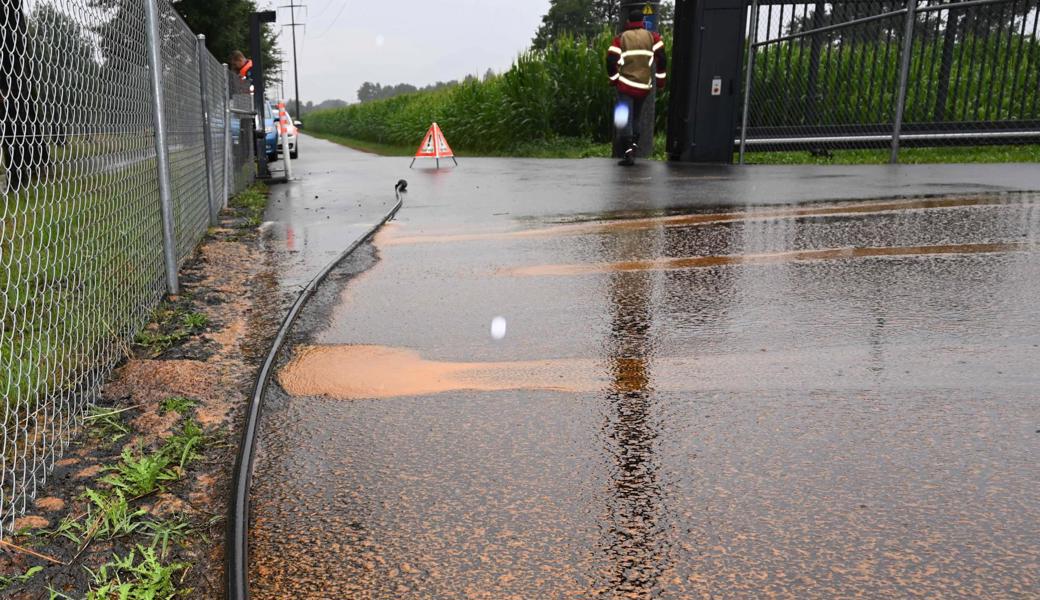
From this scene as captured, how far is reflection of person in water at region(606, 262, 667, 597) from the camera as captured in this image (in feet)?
6.26

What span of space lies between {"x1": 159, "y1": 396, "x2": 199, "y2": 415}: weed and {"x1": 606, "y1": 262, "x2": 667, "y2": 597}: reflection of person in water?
4.86ft

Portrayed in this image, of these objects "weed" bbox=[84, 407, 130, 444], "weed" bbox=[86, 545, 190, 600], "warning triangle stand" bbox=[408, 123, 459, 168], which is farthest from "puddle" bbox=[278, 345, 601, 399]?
"warning triangle stand" bbox=[408, 123, 459, 168]

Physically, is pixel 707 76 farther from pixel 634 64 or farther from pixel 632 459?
pixel 632 459

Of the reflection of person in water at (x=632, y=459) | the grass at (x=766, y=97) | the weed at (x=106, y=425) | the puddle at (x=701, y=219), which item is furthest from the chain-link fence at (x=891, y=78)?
the weed at (x=106, y=425)

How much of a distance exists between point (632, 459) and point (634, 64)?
11642mm

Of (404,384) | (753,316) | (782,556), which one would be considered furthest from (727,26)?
(782,556)

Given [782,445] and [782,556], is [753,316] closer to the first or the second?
[782,445]

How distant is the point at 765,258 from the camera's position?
17.6ft

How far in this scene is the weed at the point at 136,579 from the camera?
5.91 ft

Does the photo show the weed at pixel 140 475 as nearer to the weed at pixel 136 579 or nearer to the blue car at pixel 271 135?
the weed at pixel 136 579

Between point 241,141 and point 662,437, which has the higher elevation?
point 241,141

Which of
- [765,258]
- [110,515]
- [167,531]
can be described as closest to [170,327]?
[110,515]

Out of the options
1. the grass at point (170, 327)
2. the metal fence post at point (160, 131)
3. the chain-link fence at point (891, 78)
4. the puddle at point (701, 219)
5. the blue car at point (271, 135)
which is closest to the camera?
the grass at point (170, 327)

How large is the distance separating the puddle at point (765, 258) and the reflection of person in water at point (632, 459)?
102cm
